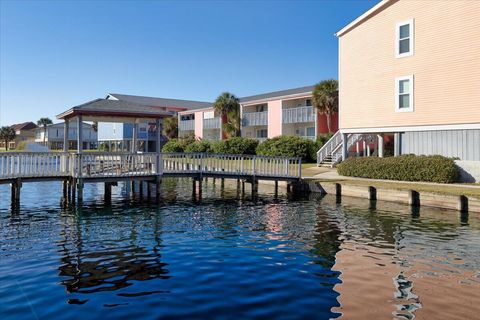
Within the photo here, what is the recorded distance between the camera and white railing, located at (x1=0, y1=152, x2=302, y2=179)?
19.0m

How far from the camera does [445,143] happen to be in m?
25.1

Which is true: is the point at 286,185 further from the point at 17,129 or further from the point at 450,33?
the point at 17,129

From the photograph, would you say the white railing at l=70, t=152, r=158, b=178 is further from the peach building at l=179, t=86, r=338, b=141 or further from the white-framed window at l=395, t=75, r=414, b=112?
the peach building at l=179, t=86, r=338, b=141

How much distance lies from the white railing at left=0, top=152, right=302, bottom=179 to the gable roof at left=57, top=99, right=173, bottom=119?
204 centimetres

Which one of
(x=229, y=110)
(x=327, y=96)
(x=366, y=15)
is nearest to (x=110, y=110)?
(x=366, y=15)

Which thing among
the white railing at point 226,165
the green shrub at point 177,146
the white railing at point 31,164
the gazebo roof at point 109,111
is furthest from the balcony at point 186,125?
the white railing at point 31,164

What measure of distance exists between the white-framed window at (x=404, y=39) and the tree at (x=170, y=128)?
44414 mm

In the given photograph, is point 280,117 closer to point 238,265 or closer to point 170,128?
point 170,128

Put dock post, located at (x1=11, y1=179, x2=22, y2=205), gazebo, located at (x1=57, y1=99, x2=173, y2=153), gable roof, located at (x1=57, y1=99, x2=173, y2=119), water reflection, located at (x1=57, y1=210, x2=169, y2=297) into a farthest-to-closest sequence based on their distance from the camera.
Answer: gazebo, located at (x1=57, y1=99, x2=173, y2=153) < gable roof, located at (x1=57, y1=99, x2=173, y2=119) < dock post, located at (x1=11, y1=179, x2=22, y2=205) < water reflection, located at (x1=57, y1=210, x2=169, y2=297)

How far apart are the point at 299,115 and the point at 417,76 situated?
741 inches

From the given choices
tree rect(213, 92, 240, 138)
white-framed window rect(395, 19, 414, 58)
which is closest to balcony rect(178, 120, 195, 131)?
tree rect(213, 92, 240, 138)

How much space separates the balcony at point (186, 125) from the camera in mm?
62013

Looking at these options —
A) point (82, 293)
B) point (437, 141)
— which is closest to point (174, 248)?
point (82, 293)

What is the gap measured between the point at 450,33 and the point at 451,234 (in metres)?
15.2
